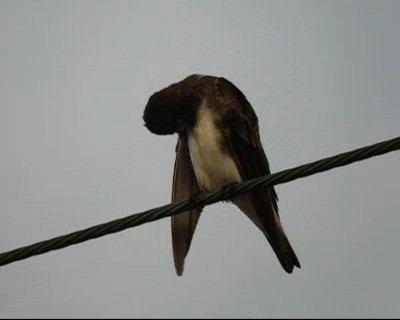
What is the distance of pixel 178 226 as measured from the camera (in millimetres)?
7203

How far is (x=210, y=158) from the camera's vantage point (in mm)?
7172

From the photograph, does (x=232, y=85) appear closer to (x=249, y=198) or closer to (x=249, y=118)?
(x=249, y=118)

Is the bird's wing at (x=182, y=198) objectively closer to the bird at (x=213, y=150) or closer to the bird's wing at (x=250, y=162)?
the bird at (x=213, y=150)

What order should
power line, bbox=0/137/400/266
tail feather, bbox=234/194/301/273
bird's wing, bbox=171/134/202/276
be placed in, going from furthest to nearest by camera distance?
bird's wing, bbox=171/134/202/276 → tail feather, bbox=234/194/301/273 → power line, bbox=0/137/400/266

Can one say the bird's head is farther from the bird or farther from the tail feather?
the tail feather

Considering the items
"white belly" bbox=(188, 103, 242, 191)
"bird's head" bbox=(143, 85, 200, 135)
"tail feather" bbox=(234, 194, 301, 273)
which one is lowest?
"tail feather" bbox=(234, 194, 301, 273)

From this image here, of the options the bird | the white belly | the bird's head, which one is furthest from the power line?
the bird's head

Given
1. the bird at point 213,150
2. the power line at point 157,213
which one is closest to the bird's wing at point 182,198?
the bird at point 213,150

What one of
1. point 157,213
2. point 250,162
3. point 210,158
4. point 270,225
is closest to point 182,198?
point 210,158

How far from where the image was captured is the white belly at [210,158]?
7172 mm

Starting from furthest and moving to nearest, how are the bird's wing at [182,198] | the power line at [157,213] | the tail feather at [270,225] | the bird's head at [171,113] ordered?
the bird's head at [171,113], the bird's wing at [182,198], the tail feather at [270,225], the power line at [157,213]

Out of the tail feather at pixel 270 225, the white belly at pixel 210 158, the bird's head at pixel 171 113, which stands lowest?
the tail feather at pixel 270 225

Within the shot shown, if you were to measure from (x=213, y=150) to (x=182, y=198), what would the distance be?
24.9 inches

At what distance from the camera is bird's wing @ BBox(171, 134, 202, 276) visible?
710 centimetres
